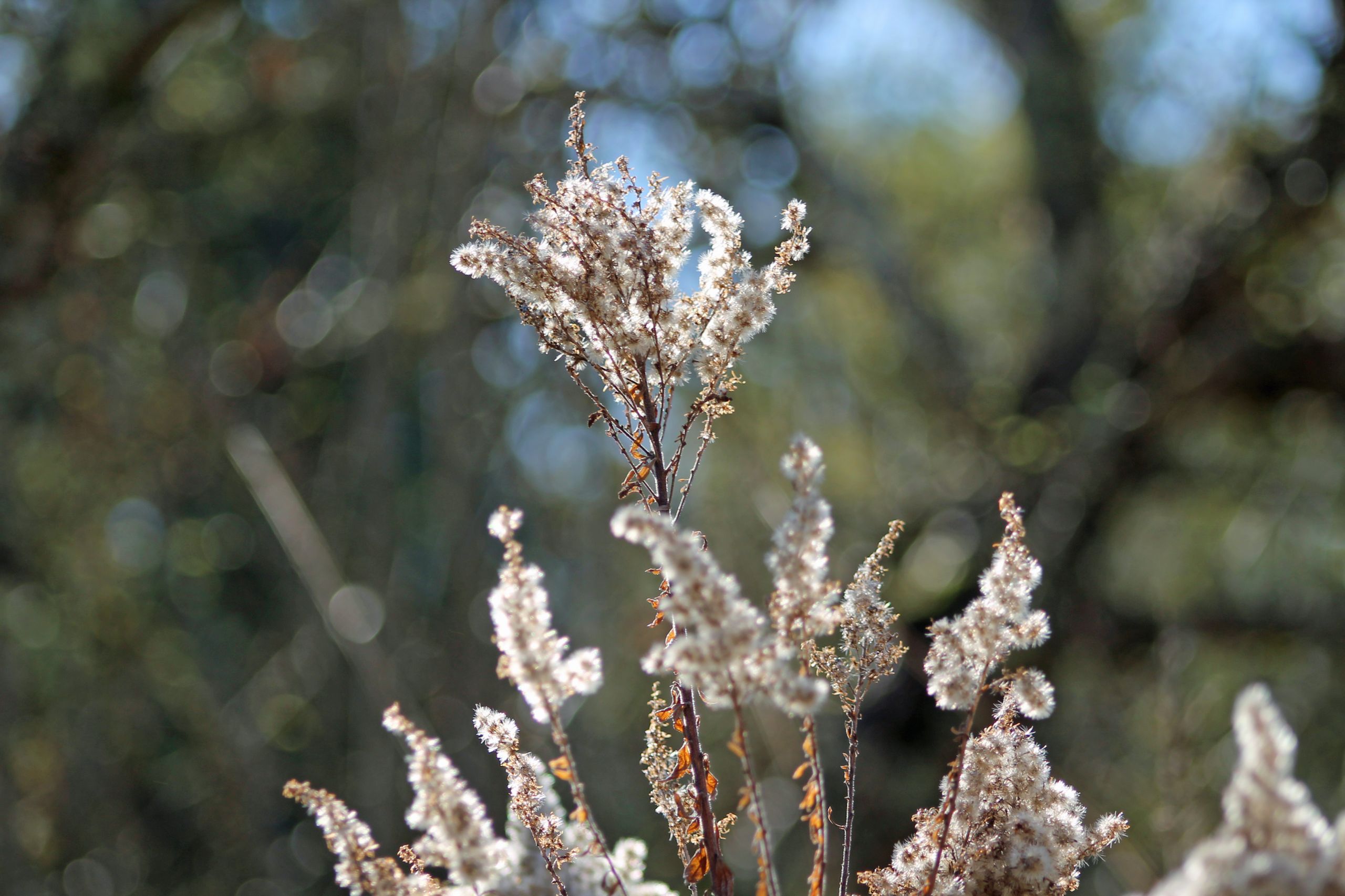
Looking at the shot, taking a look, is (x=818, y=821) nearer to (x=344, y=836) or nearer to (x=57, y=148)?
(x=344, y=836)

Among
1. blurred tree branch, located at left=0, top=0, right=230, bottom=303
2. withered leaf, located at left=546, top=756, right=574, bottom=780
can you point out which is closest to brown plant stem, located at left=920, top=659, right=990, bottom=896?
withered leaf, located at left=546, top=756, right=574, bottom=780

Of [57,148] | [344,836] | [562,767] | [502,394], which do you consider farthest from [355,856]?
[502,394]

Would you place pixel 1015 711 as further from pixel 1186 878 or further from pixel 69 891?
pixel 69 891

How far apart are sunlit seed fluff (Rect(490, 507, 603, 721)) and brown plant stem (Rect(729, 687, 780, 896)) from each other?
3.2 inches

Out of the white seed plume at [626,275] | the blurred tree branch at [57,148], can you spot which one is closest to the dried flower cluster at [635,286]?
the white seed plume at [626,275]

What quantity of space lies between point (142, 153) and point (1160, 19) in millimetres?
4613

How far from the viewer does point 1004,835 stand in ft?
1.88

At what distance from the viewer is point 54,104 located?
9.43ft

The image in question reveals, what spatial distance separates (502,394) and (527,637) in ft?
13.8

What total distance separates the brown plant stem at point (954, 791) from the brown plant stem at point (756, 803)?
0.10 metres

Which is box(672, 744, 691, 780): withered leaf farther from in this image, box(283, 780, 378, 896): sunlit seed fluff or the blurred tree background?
the blurred tree background

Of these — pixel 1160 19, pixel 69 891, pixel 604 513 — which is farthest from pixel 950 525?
pixel 69 891

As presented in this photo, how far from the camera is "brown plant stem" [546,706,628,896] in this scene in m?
0.50

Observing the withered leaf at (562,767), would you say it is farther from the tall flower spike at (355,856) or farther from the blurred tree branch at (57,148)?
the blurred tree branch at (57,148)
